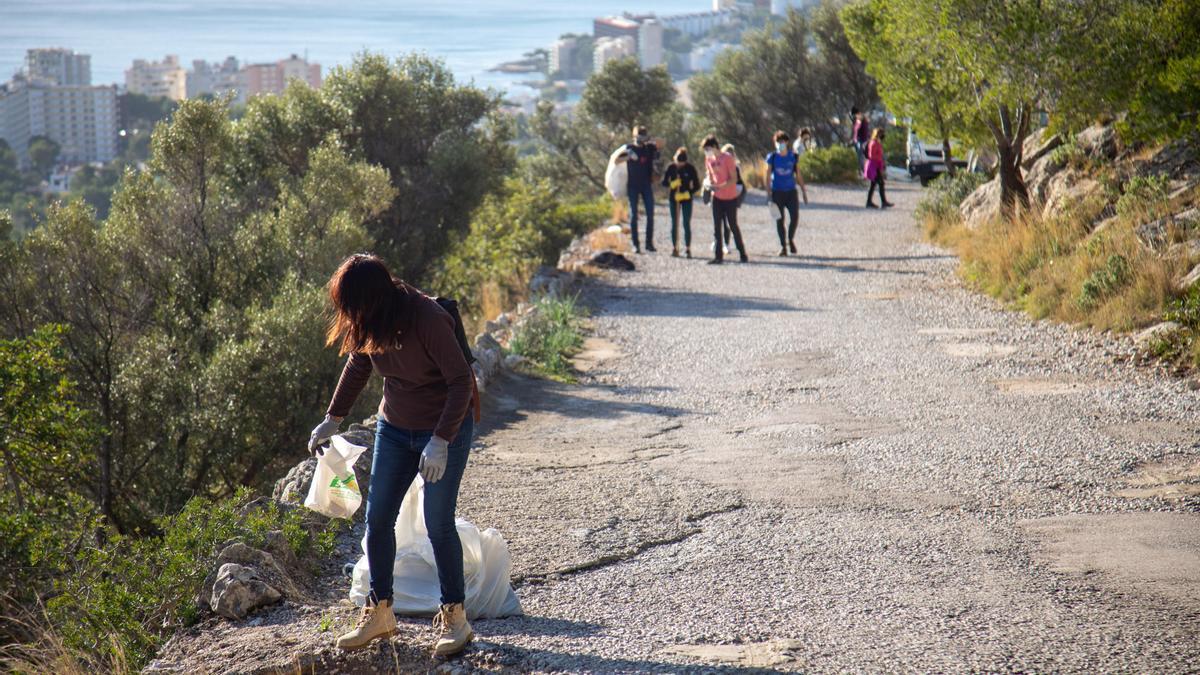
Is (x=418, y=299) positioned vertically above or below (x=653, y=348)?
above

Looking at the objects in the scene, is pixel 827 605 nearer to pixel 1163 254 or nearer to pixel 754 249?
pixel 1163 254

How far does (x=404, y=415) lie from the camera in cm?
470

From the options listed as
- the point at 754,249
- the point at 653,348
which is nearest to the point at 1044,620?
the point at 653,348

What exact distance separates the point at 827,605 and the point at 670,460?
3.28 m

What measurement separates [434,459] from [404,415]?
1.05ft

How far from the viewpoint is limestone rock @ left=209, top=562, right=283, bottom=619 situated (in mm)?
5406

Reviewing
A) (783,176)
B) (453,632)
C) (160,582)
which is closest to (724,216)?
(783,176)

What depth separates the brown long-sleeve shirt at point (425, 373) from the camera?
4.53m

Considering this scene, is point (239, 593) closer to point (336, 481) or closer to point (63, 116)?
point (336, 481)

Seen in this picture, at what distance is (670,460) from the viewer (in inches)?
336

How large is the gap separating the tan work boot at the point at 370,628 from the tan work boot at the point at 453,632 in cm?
22

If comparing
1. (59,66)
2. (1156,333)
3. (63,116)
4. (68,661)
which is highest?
(59,66)

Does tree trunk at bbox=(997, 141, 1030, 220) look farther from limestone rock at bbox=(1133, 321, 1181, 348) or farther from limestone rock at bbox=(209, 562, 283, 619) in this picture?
limestone rock at bbox=(209, 562, 283, 619)

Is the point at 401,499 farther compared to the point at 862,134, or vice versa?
the point at 862,134
